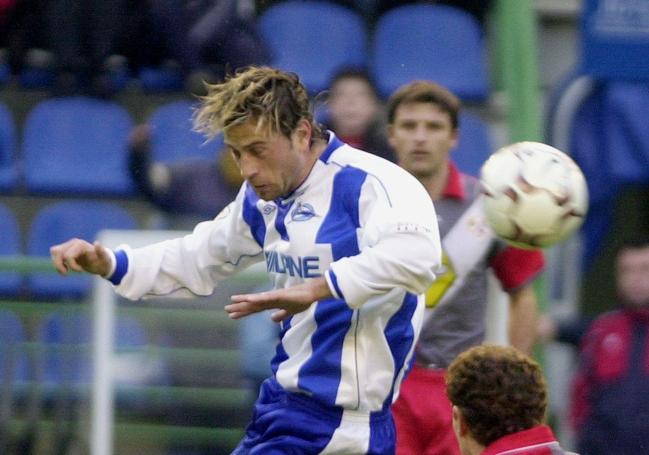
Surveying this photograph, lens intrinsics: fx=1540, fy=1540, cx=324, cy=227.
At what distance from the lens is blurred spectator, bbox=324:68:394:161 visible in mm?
6953

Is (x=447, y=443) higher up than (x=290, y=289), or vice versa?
(x=290, y=289)

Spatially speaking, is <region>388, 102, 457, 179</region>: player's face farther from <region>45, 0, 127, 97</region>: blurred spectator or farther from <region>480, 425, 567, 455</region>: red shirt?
<region>45, 0, 127, 97</region>: blurred spectator

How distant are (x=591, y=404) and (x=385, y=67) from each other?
8.35 feet

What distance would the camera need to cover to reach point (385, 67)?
8.52 m

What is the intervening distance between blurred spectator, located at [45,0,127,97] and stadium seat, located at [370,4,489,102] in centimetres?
144

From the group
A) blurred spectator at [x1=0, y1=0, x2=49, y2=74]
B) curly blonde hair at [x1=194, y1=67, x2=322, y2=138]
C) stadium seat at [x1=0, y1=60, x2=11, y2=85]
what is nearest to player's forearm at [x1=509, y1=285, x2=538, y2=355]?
curly blonde hair at [x1=194, y1=67, x2=322, y2=138]

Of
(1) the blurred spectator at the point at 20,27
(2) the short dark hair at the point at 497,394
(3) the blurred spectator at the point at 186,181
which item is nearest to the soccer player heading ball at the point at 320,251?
(2) the short dark hair at the point at 497,394

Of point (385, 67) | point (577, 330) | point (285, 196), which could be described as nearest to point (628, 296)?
point (577, 330)

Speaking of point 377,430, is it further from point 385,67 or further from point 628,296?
point 385,67

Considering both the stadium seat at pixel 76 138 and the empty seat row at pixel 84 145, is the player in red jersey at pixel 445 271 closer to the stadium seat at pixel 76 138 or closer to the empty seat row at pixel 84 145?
the empty seat row at pixel 84 145

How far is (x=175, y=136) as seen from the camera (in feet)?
26.9

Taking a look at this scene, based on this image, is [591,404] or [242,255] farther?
[591,404]

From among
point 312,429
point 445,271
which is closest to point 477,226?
point 445,271

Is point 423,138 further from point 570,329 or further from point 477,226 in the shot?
point 570,329
